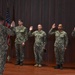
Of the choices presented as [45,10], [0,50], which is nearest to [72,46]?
[45,10]

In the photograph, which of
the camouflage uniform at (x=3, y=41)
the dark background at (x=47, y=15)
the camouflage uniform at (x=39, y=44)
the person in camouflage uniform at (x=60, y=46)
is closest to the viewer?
the camouflage uniform at (x=3, y=41)

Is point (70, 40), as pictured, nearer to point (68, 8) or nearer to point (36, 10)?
point (68, 8)

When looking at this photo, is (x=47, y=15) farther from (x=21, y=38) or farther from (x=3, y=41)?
(x=3, y=41)

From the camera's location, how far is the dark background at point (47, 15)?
353 inches

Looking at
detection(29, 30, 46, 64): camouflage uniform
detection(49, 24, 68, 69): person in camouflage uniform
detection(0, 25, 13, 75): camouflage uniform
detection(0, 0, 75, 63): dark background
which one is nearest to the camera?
detection(0, 25, 13, 75): camouflage uniform

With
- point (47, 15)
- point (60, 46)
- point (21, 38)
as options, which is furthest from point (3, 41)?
point (47, 15)

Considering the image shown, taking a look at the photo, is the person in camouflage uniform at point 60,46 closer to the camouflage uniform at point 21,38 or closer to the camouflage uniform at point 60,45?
the camouflage uniform at point 60,45

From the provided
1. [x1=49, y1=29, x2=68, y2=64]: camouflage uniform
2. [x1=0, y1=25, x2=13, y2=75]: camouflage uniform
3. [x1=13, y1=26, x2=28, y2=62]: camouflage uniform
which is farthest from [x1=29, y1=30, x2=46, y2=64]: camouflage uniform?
[x1=0, y1=25, x2=13, y2=75]: camouflage uniform

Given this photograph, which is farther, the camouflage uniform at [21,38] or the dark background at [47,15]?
the dark background at [47,15]

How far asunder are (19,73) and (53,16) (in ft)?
10.8

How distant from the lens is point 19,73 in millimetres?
6555

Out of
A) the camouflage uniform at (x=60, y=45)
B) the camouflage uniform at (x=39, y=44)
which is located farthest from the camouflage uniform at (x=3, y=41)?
the camouflage uniform at (x=39, y=44)

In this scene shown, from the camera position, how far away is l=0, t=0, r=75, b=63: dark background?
8.96 metres

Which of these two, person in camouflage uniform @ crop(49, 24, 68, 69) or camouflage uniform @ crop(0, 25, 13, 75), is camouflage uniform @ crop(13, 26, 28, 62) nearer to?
person in camouflage uniform @ crop(49, 24, 68, 69)
